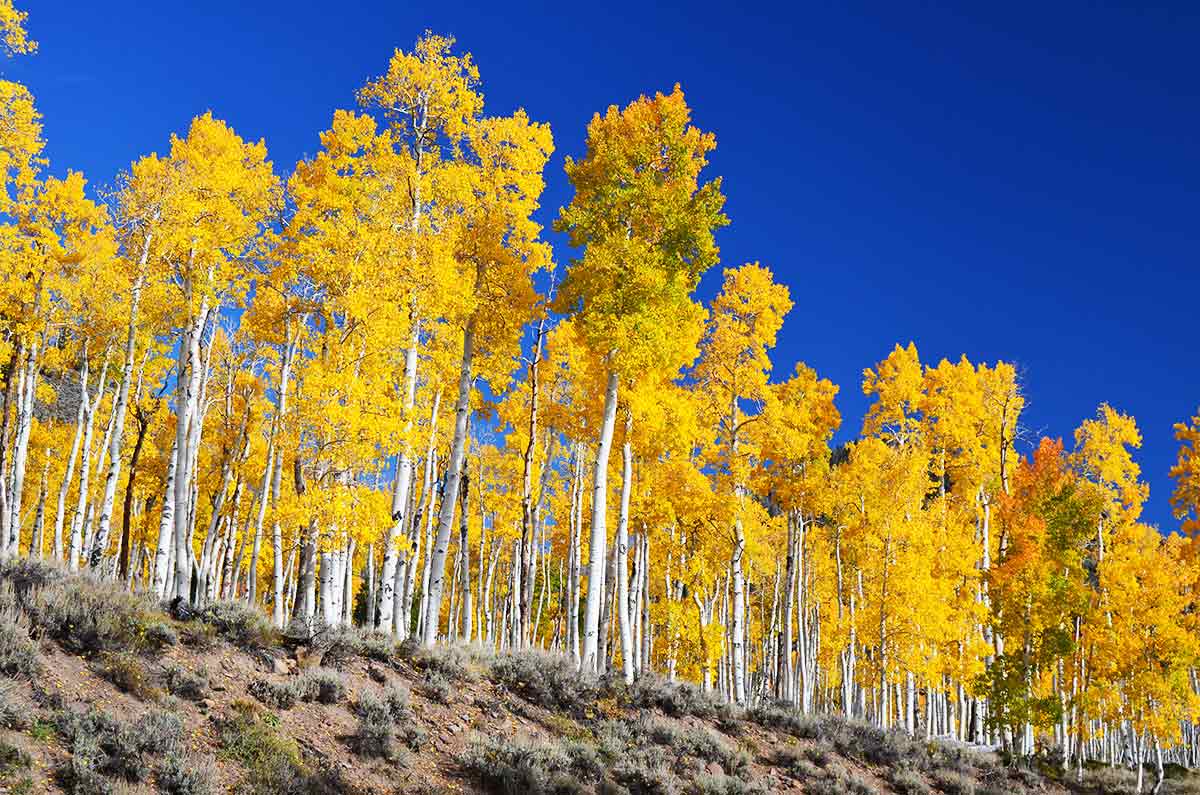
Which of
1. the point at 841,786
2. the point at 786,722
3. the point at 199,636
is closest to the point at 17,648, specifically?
the point at 199,636

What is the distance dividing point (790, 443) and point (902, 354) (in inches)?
472

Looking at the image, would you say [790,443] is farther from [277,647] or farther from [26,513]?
[26,513]

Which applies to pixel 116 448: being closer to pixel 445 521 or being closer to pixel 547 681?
pixel 445 521

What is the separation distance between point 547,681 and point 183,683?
23.9 ft

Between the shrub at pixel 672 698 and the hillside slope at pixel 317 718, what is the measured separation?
0.17ft

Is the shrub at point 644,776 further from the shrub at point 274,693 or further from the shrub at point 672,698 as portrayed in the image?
the shrub at point 274,693

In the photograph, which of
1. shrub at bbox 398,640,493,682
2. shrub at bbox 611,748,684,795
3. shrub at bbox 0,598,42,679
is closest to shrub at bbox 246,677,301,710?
shrub at bbox 0,598,42,679

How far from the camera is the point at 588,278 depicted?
1739 centimetres

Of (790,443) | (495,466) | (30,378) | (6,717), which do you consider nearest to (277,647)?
(6,717)

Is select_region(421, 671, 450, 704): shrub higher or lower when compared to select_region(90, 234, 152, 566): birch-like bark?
lower

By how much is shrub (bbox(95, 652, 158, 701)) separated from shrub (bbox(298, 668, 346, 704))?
7.43ft

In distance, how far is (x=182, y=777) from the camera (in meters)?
8.58

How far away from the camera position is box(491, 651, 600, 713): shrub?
15.4 m

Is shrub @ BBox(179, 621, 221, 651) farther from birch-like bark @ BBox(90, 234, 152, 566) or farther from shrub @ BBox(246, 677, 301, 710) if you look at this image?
birch-like bark @ BBox(90, 234, 152, 566)
